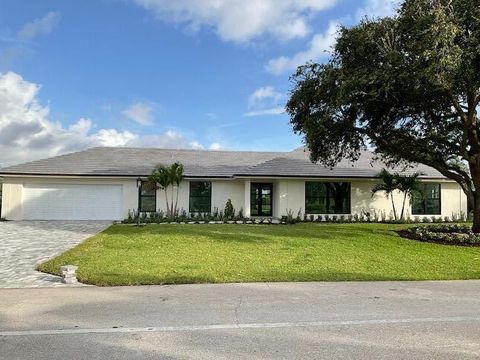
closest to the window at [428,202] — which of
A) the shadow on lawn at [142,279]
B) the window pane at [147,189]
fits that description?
the window pane at [147,189]

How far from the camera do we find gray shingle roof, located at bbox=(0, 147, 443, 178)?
75.5ft

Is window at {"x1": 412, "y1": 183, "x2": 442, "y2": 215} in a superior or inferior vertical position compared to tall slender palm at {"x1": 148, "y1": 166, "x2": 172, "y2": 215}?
inferior

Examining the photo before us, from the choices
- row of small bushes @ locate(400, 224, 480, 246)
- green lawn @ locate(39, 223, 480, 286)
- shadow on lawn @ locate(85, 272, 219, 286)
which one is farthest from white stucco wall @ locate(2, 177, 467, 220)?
shadow on lawn @ locate(85, 272, 219, 286)

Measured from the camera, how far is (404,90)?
12828 millimetres

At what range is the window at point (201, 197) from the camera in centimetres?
2400

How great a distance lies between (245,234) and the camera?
602 inches

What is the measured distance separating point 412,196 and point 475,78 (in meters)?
13.8

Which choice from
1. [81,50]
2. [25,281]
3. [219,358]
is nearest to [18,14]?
[81,50]

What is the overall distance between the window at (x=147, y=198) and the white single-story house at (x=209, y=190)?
58 mm

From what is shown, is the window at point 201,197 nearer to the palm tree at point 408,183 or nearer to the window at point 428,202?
the palm tree at point 408,183

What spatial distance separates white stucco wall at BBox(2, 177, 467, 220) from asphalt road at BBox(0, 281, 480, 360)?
1569cm

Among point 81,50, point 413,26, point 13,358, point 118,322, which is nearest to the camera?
point 13,358

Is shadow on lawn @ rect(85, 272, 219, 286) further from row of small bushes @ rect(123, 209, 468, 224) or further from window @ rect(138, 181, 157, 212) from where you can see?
window @ rect(138, 181, 157, 212)

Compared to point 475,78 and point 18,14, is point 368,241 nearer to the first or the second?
point 475,78
